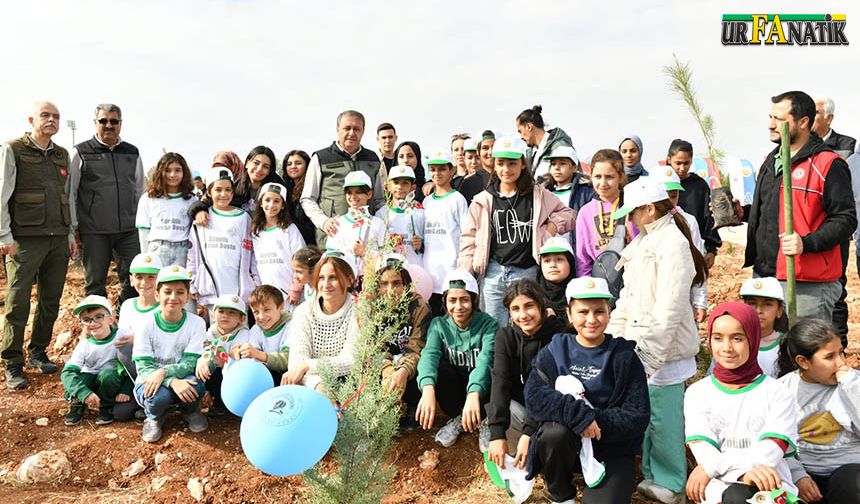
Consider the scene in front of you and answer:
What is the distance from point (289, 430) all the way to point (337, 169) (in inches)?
140

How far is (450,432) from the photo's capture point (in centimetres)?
471

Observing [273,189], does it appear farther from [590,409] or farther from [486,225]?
[590,409]

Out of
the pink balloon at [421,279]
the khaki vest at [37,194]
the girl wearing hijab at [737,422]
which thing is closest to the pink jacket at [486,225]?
the pink balloon at [421,279]

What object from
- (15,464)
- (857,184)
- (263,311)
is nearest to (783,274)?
(857,184)

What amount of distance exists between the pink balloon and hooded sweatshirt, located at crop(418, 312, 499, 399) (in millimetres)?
651

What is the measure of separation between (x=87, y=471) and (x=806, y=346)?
491 cm

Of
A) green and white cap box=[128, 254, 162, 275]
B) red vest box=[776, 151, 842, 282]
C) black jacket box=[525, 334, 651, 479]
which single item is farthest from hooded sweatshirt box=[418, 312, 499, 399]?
green and white cap box=[128, 254, 162, 275]

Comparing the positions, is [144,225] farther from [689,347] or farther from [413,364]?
[689,347]

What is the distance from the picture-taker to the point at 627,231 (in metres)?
4.48

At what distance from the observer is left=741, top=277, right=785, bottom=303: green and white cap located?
4.08m

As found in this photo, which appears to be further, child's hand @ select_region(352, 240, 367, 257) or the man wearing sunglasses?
the man wearing sunglasses

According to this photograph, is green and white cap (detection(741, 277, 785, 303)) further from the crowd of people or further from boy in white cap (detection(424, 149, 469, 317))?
boy in white cap (detection(424, 149, 469, 317))

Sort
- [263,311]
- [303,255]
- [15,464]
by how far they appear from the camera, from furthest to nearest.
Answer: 1. [303,255]
2. [263,311]
3. [15,464]

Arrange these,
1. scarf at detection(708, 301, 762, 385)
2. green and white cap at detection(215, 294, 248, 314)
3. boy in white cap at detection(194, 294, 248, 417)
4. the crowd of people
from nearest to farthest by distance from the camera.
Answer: scarf at detection(708, 301, 762, 385), the crowd of people, boy in white cap at detection(194, 294, 248, 417), green and white cap at detection(215, 294, 248, 314)
